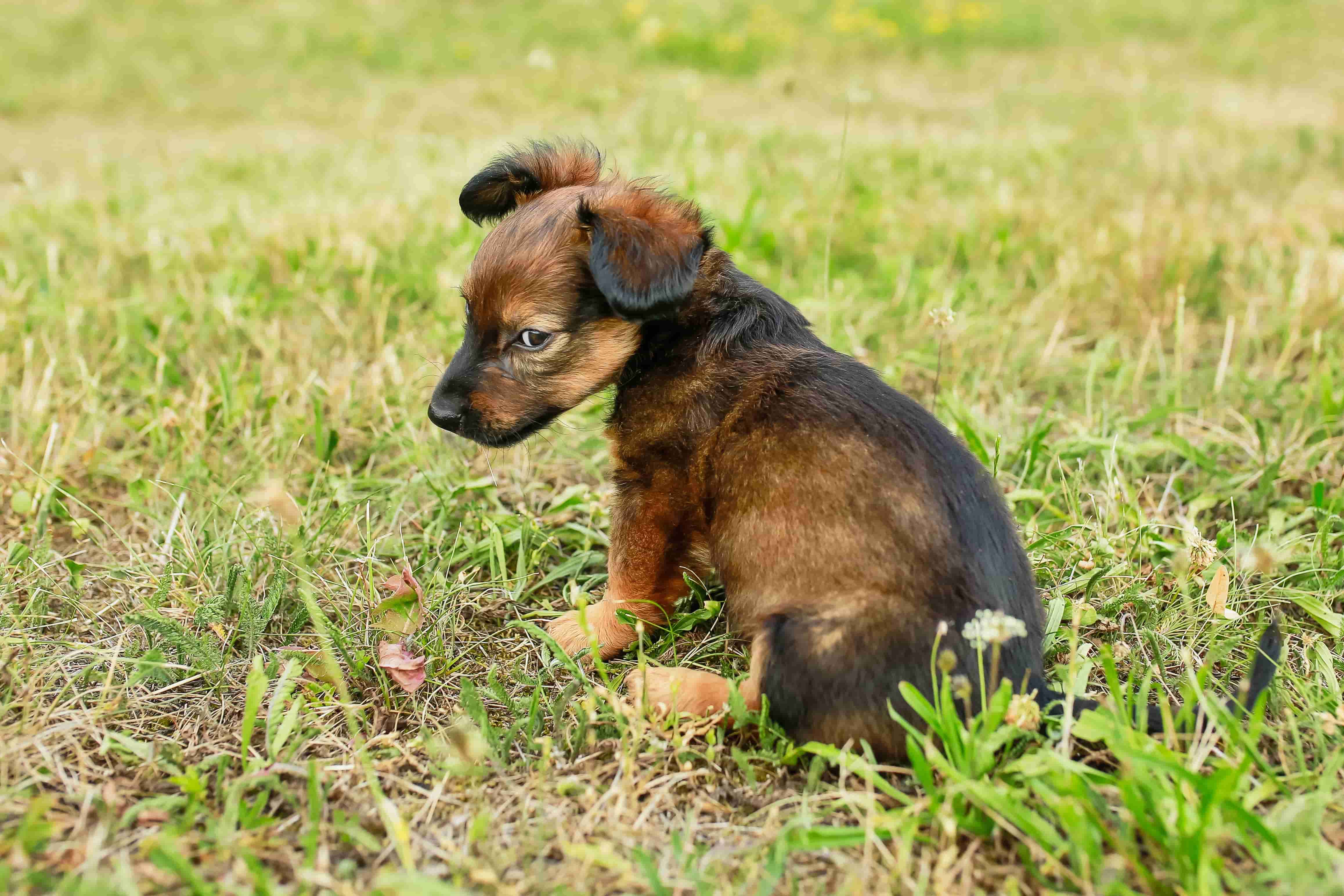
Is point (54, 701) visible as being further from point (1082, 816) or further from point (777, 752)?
point (1082, 816)

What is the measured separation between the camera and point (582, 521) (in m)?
3.62

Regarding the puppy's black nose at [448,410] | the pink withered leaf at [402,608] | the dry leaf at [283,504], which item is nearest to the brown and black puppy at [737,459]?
the puppy's black nose at [448,410]

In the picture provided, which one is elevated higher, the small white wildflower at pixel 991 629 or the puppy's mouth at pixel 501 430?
the puppy's mouth at pixel 501 430

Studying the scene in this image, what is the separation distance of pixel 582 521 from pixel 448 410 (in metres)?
0.87

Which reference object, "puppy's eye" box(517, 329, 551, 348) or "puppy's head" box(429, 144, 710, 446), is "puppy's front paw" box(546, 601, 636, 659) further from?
"puppy's eye" box(517, 329, 551, 348)

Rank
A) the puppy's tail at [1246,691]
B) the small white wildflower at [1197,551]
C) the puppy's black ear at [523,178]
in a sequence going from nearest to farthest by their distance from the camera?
the puppy's tail at [1246,691]
the small white wildflower at [1197,551]
the puppy's black ear at [523,178]

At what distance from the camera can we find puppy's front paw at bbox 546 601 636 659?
287cm

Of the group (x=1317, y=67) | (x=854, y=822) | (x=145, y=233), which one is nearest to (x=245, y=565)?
(x=854, y=822)

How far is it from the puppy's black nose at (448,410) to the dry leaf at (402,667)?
0.61 metres

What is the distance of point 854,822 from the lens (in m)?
2.26

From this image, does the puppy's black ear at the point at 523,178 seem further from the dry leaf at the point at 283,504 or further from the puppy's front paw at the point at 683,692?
the puppy's front paw at the point at 683,692

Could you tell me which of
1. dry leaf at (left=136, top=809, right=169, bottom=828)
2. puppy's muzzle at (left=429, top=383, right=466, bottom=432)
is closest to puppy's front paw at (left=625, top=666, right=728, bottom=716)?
puppy's muzzle at (left=429, top=383, right=466, bottom=432)

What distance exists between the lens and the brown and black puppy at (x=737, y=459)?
231 cm

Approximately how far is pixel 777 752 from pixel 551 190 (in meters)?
1.77
